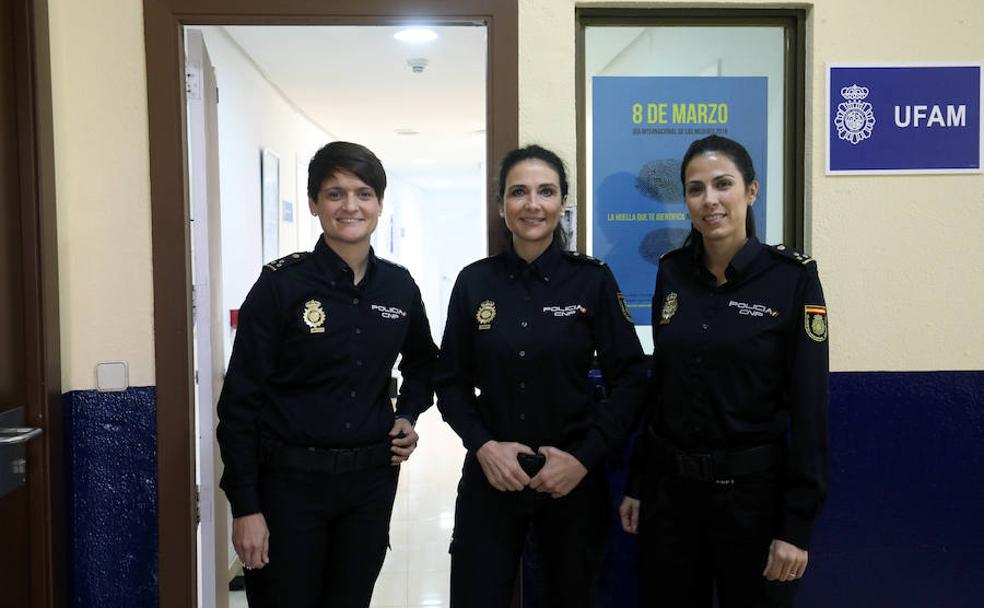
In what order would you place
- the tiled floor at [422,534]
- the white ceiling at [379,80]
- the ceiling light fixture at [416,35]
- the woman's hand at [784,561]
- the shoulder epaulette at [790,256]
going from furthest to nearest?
1. the white ceiling at [379,80]
2. the ceiling light fixture at [416,35]
3. the tiled floor at [422,534]
4. the shoulder epaulette at [790,256]
5. the woman's hand at [784,561]

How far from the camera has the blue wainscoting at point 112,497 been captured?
2072 mm

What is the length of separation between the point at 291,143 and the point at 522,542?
3.96 m

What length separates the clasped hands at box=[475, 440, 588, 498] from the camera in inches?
65.3

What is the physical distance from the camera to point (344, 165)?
5.80 ft

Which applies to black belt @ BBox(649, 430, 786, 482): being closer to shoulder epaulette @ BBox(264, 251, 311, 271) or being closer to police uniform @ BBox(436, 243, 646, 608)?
police uniform @ BBox(436, 243, 646, 608)

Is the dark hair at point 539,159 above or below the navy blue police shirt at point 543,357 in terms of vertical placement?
above

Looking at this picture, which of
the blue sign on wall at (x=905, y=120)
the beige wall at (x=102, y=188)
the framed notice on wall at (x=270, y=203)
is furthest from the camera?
the framed notice on wall at (x=270, y=203)

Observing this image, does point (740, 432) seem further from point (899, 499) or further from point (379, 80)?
point (379, 80)

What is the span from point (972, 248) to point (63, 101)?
8.78 feet

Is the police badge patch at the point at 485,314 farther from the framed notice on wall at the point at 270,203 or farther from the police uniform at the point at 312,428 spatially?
the framed notice on wall at the point at 270,203

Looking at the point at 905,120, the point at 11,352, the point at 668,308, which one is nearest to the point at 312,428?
the point at 11,352

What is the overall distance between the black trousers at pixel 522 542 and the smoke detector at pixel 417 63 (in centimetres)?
274

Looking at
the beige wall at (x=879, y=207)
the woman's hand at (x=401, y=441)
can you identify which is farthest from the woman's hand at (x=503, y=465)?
the beige wall at (x=879, y=207)

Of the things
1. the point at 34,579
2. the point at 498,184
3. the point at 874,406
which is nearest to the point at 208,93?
the point at 498,184
